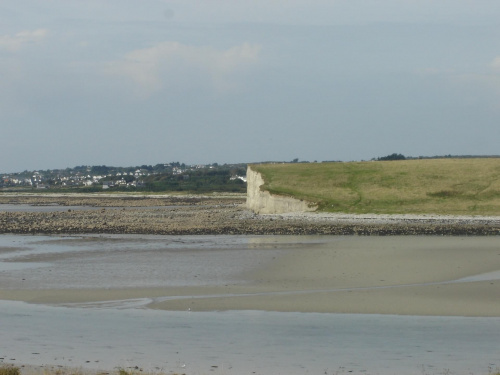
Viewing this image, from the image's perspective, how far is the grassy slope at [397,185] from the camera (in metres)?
55.9

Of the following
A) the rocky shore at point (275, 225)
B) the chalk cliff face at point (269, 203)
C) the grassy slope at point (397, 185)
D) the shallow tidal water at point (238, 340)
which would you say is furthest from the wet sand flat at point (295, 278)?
the chalk cliff face at point (269, 203)

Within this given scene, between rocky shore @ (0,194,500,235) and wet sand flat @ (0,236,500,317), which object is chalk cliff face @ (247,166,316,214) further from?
wet sand flat @ (0,236,500,317)

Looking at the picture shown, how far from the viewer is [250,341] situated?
47.5ft

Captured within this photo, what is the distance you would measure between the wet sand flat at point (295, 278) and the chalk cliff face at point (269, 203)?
22965mm

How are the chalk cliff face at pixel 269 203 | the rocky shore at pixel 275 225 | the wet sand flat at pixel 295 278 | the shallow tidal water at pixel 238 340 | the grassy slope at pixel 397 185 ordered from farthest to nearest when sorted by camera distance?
1. the chalk cliff face at pixel 269 203
2. the grassy slope at pixel 397 185
3. the rocky shore at pixel 275 225
4. the wet sand flat at pixel 295 278
5. the shallow tidal water at pixel 238 340

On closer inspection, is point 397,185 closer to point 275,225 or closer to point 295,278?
point 275,225

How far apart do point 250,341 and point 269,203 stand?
4879cm

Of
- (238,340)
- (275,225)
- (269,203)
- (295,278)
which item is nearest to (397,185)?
(269,203)

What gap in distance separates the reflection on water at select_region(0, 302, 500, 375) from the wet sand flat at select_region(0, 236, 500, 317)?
1.47 m

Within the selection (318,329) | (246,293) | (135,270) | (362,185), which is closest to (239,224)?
(362,185)

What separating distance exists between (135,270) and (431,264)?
1113 cm

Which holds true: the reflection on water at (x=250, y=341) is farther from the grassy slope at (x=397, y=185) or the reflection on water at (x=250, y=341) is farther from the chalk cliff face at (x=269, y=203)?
the chalk cliff face at (x=269, y=203)

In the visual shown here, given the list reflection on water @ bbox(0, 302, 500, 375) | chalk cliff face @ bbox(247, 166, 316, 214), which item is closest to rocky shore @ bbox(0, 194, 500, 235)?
chalk cliff face @ bbox(247, 166, 316, 214)

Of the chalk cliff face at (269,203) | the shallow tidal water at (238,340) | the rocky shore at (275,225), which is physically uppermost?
the chalk cliff face at (269,203)
